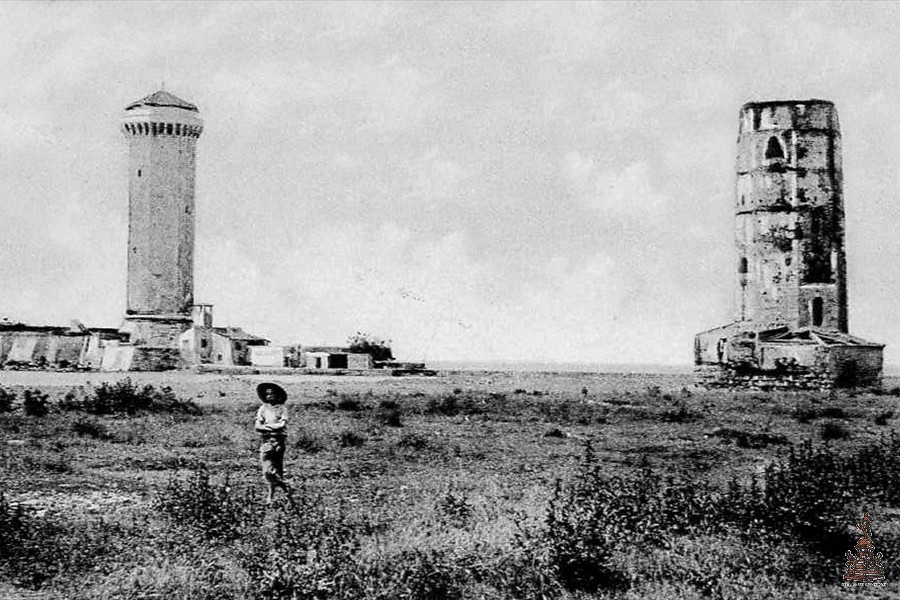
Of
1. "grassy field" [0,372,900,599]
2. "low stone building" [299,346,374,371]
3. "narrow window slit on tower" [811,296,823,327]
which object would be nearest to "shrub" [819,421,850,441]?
"grassy field" [0,372,900,599]

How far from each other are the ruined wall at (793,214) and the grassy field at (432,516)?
31662mm

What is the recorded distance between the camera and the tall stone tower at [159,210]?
61.9 meters

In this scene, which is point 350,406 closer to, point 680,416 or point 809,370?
point 680,416

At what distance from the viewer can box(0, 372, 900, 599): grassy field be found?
30.1ft

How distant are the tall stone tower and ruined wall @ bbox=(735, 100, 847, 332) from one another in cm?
2884

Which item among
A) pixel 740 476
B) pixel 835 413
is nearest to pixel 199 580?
pixel 740 476

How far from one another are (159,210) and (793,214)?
32173mm

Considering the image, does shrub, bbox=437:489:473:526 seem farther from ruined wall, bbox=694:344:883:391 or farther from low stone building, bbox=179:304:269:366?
low stone building, bbox=179:304:269:366

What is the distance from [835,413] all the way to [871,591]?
20.7 meters

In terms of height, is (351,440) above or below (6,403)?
below

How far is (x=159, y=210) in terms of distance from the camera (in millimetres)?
62625

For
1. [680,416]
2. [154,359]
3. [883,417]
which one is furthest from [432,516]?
[154,359]

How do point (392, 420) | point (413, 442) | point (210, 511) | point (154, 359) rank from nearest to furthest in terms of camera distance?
point (210, 511), point (413, 442), point (392, 420), point (154, 359)

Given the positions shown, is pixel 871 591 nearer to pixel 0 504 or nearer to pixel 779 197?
pixel 0 504
